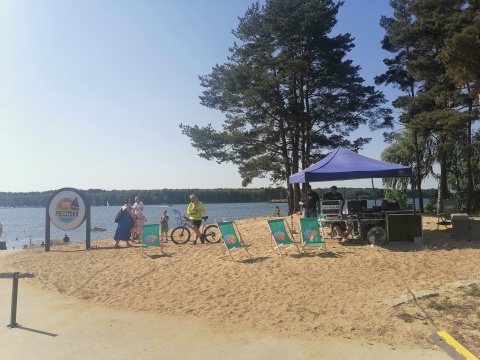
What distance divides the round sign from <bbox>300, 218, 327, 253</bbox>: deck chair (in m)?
7.30

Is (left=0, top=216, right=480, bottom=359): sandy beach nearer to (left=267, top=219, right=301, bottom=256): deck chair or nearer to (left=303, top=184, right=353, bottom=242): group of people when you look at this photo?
(left=267, top=219, right=301, bottom=256): deck chair

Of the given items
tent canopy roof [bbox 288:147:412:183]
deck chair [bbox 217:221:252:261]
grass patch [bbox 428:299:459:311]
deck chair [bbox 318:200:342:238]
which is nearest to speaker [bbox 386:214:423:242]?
tent canopy roof [bbox 288:147:412:183]

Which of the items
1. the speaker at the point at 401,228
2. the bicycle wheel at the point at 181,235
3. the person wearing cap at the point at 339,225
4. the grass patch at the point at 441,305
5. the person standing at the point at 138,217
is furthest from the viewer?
the person standing at the point at 138,217

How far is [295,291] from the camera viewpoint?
703cm

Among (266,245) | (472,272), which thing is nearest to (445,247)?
(472,272)

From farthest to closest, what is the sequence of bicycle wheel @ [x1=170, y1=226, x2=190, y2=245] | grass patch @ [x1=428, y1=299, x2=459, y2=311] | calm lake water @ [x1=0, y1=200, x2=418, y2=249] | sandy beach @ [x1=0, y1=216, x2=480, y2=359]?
calm lake water @ [x1=0, y1=200, x2=418, y2=249]
bicycle wheel @ [x1=170, y1=226, x2=190, y2=245]
grass patch @ [x1=428, y1=299, x2=459, y2=311]
sandy beach @ [x1=0, y1=216, x2=480, y2=359]

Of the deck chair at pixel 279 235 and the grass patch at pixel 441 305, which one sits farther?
the deck chair at pixel 279 235

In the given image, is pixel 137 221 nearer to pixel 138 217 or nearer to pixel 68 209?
pixel 138 217

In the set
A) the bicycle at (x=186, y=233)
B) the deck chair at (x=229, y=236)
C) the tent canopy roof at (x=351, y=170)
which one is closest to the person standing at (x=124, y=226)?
the bicycle at (x=186, y=233)

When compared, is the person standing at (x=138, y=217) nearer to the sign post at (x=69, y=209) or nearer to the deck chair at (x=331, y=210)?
the sign post at (x=69, y=209)

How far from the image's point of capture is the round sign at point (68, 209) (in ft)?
44.7

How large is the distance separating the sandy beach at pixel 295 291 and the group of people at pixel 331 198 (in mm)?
352

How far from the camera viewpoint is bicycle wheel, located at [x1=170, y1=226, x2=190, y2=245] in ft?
42.7

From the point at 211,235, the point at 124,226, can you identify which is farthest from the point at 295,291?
the point at 124,226
